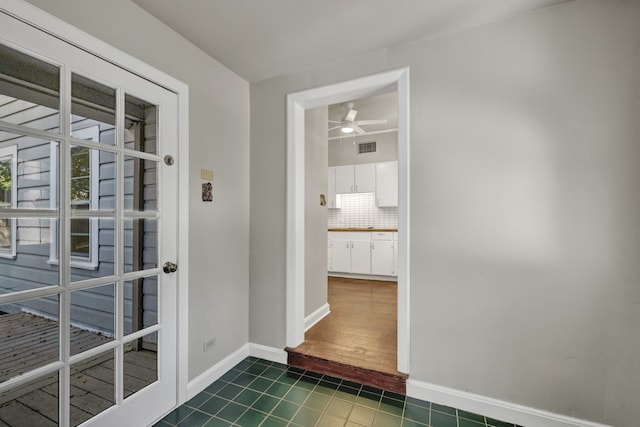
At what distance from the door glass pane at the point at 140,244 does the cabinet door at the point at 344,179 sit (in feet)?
14.9

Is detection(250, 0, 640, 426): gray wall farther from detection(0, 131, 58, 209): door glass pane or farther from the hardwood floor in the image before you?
detection(0, 131, 58, 209): door glass pane

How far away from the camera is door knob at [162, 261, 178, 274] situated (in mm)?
1942

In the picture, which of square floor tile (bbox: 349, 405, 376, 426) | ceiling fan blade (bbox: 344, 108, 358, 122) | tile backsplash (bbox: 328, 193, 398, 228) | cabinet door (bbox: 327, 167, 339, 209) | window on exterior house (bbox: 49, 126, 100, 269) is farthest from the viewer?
cabinet door (bbox: 327, 167, 339, 209)

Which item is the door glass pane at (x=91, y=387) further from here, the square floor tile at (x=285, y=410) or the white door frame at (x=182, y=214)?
the square floor tile at (x=285, y=410)

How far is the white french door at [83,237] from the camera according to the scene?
1304 millimetres

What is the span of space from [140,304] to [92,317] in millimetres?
266

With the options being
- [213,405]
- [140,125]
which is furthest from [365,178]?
[213,405]

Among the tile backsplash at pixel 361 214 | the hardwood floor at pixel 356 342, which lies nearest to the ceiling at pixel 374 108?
the tile backsplash at pixel 361 214

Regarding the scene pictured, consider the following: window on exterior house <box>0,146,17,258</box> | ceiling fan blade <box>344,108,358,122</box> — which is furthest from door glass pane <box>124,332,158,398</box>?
ceiling fan blade <box>344,108,358,122</box>

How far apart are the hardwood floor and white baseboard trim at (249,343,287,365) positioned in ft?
0.26

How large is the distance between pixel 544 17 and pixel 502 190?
107 cm

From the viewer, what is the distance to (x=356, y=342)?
275 centimetres

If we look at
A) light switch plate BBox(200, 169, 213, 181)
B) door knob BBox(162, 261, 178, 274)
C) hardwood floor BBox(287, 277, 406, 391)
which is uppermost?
light switch plate BBox(200, 169, 213, 181)

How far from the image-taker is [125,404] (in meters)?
1.69
